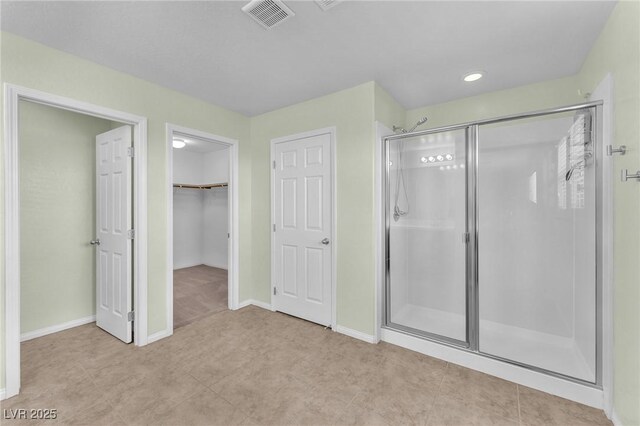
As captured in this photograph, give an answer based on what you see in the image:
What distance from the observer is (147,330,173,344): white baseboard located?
2686 mm

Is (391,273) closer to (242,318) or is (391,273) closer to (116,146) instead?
(242,318)

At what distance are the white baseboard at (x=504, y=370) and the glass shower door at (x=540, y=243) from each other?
0.34ft

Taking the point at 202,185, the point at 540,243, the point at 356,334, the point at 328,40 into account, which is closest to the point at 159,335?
the point at 356,334

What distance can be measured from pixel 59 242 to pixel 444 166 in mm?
4124

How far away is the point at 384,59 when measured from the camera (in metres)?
2.29

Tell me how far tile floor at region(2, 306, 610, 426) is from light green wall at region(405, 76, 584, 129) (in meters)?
2.48

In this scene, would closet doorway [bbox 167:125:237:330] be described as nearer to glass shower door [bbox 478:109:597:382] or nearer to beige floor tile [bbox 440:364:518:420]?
beige floor tile [bbox 440:364:518:420]

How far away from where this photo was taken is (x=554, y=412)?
1808 mm

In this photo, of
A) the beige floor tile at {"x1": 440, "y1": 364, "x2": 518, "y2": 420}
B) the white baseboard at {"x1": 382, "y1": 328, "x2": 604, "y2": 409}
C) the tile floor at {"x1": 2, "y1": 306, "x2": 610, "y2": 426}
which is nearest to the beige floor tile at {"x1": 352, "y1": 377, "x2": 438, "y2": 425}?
the tile floor at {"x1": 2, "y1": 306, "x2": 610, "y2": 426}

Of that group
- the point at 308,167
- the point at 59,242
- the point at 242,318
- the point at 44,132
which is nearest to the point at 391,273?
the point at 308,167

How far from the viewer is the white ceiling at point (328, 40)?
173cm

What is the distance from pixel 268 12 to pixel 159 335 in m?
2.93

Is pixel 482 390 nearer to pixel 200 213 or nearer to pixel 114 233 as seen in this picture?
pixel 114 233

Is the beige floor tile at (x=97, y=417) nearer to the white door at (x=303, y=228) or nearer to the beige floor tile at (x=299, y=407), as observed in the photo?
the beige floor tile at (x=299, y=407)
